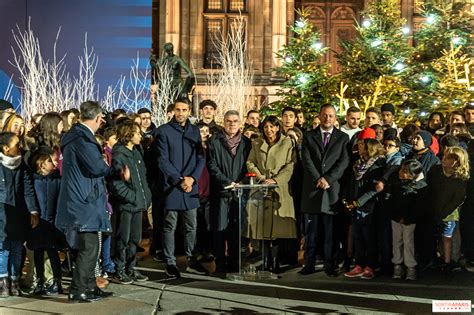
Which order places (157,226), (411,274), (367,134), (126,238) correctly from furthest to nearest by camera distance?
(157,226)
(367,134)
(411,274)
(126,238)

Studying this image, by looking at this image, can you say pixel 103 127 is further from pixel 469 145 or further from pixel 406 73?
pixel 406 73

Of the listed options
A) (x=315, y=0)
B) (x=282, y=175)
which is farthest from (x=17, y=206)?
(x=315, y=0)

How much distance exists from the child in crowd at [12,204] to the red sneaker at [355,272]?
159 inches

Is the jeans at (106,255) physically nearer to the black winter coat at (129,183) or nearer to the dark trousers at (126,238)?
the dark trousers at (126,238)

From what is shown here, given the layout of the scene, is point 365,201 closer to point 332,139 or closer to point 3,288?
point 332,139

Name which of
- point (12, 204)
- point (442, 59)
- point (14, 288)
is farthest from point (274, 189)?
point (442, 59)

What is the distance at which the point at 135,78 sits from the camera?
18156 mm

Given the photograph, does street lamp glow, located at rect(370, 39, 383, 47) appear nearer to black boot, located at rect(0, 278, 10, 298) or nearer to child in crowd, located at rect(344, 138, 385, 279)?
child in crowd, located at rect(344, 138, 385, 279)

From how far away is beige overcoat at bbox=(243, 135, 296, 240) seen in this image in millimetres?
9938

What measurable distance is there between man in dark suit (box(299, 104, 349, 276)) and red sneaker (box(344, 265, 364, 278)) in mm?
212

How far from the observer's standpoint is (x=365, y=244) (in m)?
10.0

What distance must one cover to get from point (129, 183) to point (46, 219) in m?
1.18

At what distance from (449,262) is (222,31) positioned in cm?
1633

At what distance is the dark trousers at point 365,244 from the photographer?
393 inches
